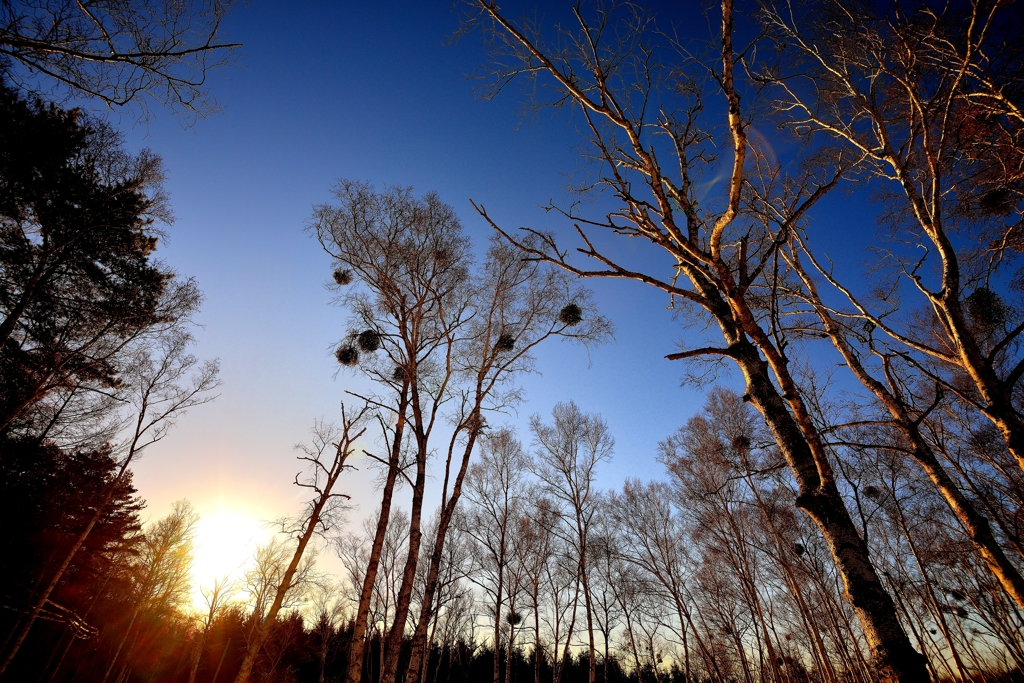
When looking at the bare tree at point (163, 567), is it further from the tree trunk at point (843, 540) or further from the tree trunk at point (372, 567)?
the tree trunk at point (843, 540)

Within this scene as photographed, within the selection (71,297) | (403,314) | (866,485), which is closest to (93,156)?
(71,297)

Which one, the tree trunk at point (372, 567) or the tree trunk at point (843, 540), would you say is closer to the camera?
the tree trunk at point (843, 540)

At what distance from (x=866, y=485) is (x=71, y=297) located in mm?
22889

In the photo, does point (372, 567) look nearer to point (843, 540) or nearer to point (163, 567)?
point (843, 540)

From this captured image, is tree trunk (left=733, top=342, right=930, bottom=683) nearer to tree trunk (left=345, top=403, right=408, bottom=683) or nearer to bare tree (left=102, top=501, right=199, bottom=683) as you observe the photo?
tree trunk (left=345, top=403, right=408, bottom=683)

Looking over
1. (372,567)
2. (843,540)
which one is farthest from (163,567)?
(843,540)

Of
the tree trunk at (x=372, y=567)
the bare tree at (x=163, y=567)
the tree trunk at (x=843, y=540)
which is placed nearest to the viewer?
the tree trunk at (x=843, y=540)

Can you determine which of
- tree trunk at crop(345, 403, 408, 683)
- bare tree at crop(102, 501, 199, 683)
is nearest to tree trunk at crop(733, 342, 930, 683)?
tree trunk at crop(345, 403, 408, 683)

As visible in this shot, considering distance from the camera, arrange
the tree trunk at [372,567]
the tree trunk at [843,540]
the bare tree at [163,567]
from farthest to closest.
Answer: the bare tree at [163,567] < the tree trunk at [372,567] < the tree trunk at [843,540]

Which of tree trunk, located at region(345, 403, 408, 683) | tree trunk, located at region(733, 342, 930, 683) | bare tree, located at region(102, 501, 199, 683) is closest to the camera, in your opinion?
tree trunk, located at region(733, 342, 930, 683)

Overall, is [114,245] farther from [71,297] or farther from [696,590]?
[696,590]

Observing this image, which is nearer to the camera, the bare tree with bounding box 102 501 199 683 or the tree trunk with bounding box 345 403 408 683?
the tree trunk with bounding box 345 403 408 683

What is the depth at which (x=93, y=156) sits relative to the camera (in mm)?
8898

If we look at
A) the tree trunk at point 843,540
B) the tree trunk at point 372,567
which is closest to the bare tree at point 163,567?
the tree trunk at point 372,567
